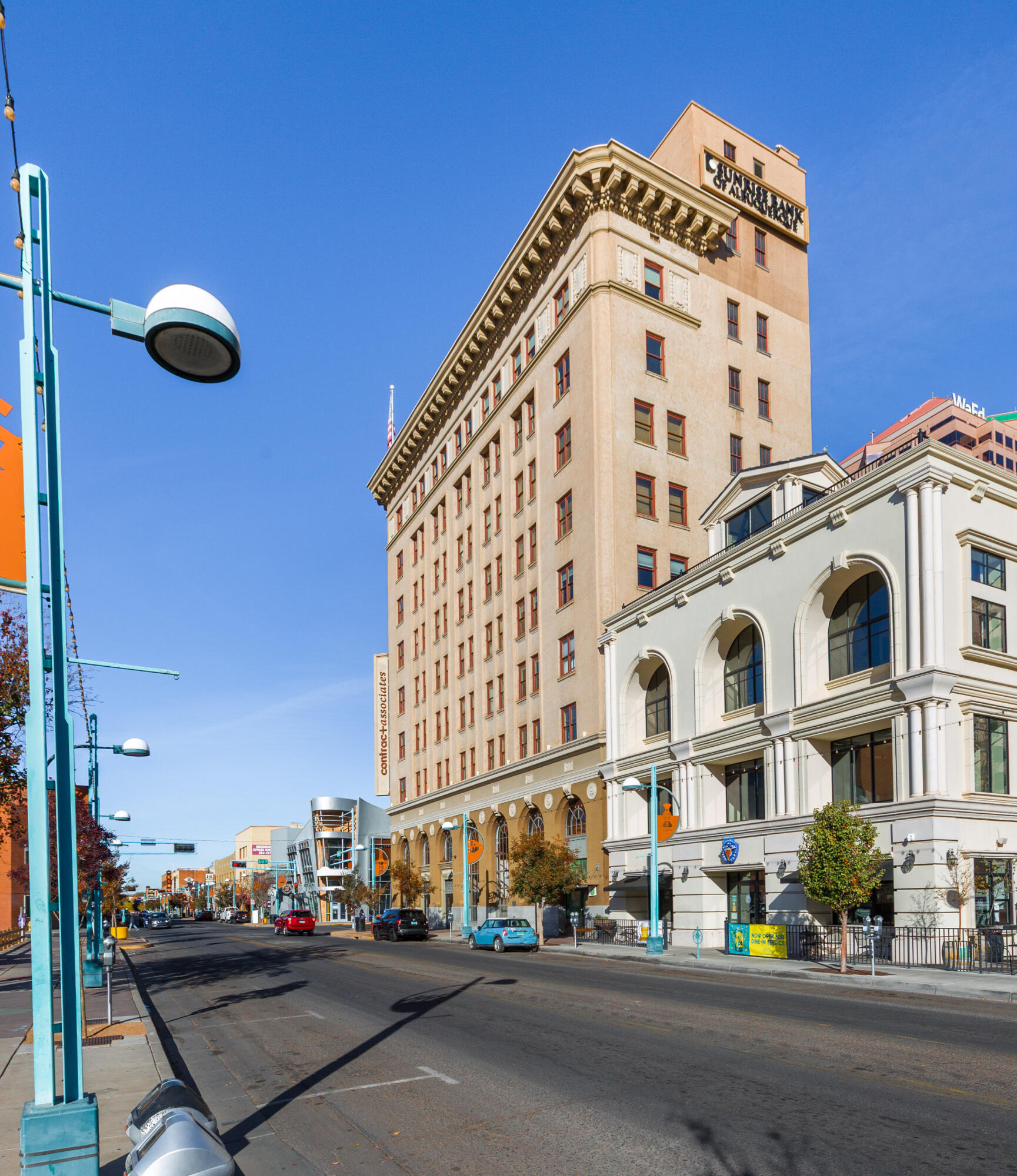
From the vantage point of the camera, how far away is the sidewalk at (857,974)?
21625 mm

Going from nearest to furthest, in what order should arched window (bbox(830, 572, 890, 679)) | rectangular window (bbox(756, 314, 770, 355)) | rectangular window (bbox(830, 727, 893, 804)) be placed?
rectangular window (bbox(830, 727, 893, 804)) → arched window (bbox(830, 572, 890, 679)) → rectangular window (bbox(756, 314, 770, 355))

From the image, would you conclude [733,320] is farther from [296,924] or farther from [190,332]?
[190,332]

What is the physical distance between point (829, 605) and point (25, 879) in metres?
62.0

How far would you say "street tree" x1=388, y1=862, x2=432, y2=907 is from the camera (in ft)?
234

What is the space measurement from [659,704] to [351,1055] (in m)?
33.3

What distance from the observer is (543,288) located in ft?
196

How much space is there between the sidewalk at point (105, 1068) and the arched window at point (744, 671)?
25113 millimetres

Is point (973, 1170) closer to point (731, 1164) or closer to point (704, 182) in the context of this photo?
point (731, 1164)

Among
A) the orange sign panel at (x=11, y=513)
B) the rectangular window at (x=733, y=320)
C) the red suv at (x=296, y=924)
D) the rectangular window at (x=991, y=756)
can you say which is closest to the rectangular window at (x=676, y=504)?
the rectangular window at (x=733, y=320)

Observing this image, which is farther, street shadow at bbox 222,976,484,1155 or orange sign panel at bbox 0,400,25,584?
street shadow at bbox 222,976,484,1155

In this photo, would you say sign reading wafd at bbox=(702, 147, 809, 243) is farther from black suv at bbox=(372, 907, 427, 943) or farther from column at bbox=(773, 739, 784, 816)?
black suv at bbox=(372, 907, 427, 943)

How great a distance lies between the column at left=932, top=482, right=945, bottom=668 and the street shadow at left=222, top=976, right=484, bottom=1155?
16.6 meters

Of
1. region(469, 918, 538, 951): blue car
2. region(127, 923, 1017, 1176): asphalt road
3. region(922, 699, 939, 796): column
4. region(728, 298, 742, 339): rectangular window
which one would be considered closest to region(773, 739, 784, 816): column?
region(922, 699, 939, 796): column

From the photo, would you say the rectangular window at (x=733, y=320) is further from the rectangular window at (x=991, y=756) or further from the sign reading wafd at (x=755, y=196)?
the rectangular window at (x=991, y=756)
